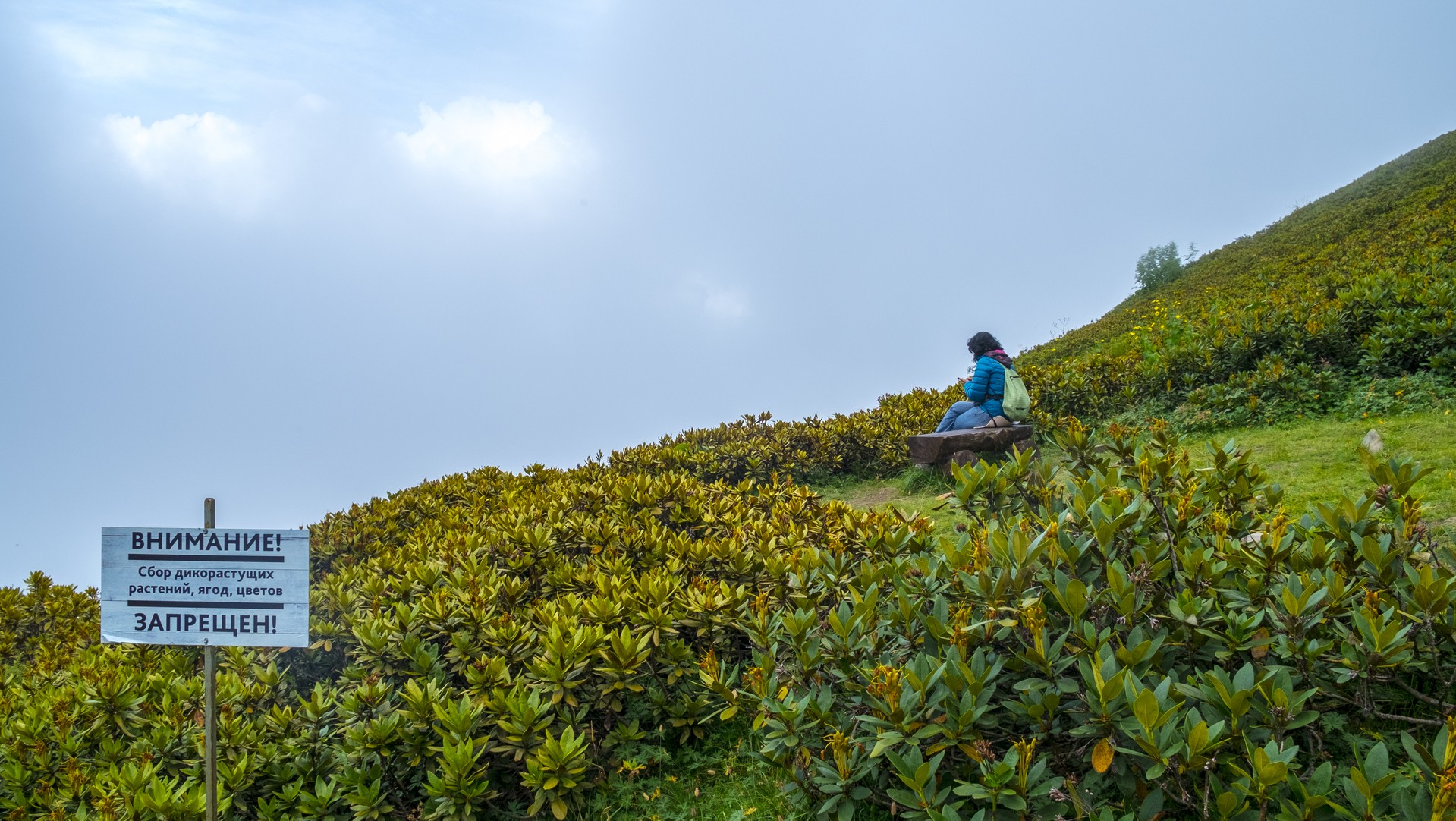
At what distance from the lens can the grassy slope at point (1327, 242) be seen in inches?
572

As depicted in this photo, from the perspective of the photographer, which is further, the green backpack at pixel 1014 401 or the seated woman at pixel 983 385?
the seated woman at pixel 983 385

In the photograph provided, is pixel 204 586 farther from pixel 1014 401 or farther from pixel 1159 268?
pixel 1159 268

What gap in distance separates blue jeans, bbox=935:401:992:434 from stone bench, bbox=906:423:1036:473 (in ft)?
0.90

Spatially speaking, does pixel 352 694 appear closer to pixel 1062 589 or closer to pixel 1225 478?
pixel 1062 589

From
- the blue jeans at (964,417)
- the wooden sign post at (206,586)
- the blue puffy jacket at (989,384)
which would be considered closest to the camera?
the wooden sign post at (206,586)

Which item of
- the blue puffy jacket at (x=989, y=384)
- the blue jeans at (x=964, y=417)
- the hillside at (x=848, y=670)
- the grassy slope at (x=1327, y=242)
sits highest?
the grassy slope at (x=1327, y=242)

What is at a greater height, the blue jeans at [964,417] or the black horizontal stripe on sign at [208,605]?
the blue jeans at [964,417]

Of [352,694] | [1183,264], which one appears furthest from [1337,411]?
[1183,264]

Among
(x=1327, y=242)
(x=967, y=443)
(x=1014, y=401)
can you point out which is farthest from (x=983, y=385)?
(x=1327, y=242)

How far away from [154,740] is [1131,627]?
4481mm

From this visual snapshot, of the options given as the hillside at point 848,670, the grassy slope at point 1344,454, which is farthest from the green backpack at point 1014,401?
the hillside at point 848,670

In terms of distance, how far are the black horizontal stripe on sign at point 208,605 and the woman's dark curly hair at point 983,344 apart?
776 cm

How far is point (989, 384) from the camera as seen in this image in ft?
30.5

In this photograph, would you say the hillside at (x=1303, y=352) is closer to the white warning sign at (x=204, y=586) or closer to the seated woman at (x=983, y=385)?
the seated woman at (x=983, y=385)
